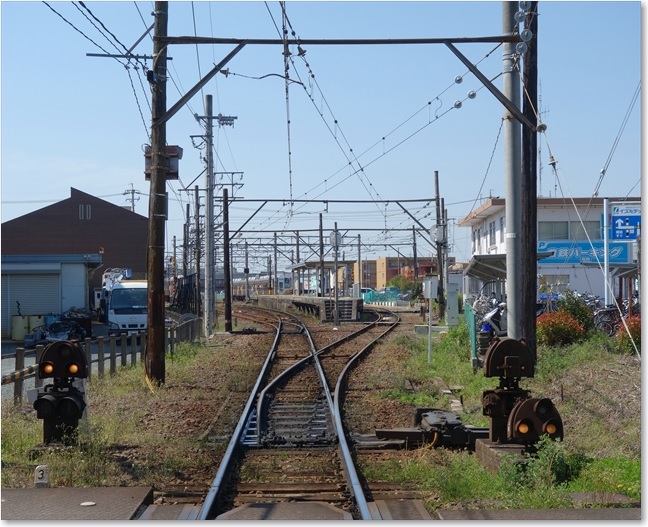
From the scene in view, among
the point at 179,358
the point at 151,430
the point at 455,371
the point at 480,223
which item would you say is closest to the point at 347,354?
the point at 179,358

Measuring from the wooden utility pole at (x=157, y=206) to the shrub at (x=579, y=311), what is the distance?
10022 mm

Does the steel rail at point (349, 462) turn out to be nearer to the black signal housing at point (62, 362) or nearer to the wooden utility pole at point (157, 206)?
the black signal housing at point (62, 362)

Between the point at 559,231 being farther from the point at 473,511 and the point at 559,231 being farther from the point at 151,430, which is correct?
the point at 473,511

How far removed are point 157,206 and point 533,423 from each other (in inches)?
367

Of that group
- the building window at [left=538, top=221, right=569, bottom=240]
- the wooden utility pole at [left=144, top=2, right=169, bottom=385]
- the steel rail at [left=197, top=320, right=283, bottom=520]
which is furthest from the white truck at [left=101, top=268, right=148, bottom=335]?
the building window at [left=538, top=221, right=569, bottom=240]

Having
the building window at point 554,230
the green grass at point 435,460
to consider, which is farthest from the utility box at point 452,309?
the building window at point 554,230

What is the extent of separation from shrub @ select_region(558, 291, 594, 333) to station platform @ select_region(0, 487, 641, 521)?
46.2 feet

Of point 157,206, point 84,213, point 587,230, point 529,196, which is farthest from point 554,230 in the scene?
point 84,213

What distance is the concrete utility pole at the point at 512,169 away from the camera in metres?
Answer: 13.1

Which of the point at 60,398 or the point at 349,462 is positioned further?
the point at 60,398

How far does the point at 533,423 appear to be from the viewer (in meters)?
8.53

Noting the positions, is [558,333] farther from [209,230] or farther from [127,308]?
[127,308]

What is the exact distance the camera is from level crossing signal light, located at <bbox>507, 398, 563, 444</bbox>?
8.48m

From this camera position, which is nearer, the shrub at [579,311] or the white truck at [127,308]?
the shrub at [579,311]
